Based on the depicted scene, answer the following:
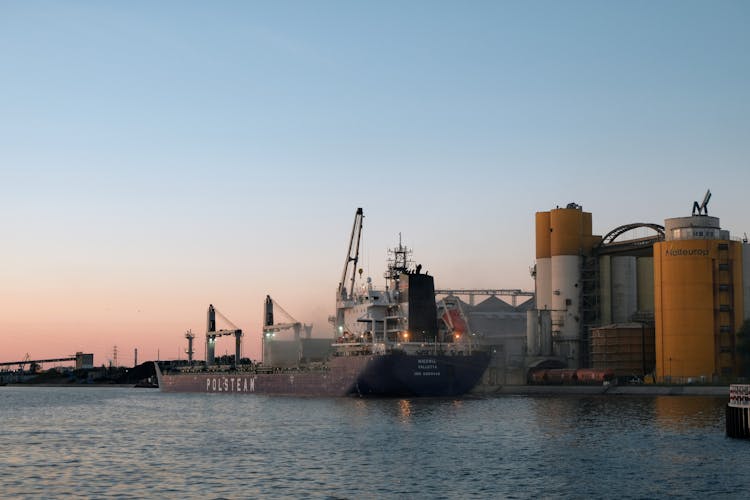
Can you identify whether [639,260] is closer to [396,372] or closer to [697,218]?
[697,218]

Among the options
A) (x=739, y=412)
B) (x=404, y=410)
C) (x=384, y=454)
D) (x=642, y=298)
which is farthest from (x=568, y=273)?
(x=384, y=454)

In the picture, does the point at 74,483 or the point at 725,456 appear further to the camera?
the point at 725,456

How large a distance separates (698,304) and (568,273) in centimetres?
3051

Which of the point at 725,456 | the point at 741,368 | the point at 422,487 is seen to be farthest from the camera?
the point at 741,368

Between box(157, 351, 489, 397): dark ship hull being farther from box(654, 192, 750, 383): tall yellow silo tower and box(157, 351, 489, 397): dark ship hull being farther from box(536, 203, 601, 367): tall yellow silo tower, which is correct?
box(536, 203, 601, 367): tall yellow silo tower

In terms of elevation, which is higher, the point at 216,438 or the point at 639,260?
the point at 639,260

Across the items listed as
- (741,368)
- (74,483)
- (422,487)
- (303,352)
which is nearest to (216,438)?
(74,483)

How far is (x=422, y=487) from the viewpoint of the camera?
153ft

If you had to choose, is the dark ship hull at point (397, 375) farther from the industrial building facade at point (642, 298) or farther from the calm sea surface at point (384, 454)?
the industrial building facade at point (642, 298)

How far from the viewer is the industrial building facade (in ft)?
426

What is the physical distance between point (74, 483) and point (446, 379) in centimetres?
6154

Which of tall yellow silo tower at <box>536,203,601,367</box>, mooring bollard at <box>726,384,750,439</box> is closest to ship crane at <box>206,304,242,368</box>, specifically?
tall yellow silo tower at <box>536,203,601,367</box>

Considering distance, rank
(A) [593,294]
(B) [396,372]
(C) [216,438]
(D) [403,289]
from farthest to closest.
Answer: (A) [593,294], (D) [403,289], (B) [396,372], (C) [216,438]

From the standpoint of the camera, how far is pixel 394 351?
10638 centimetres
